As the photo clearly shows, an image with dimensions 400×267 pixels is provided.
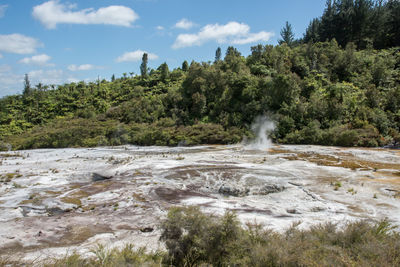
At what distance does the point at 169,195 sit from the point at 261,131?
59.8 ft

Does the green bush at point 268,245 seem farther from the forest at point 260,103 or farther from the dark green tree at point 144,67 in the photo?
the dark green tree at point 144,67

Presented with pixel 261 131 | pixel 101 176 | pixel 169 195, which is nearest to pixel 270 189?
pixel 169 195

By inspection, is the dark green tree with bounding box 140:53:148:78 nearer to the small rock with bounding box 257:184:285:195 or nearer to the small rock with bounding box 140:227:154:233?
the small rock with bounding box 257:184:285:195

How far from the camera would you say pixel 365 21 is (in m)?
49.4

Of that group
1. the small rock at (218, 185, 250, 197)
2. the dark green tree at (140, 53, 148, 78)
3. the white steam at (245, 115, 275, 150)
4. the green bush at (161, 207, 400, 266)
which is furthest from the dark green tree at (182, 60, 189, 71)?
the green bush at (161, 207, 400, 266)

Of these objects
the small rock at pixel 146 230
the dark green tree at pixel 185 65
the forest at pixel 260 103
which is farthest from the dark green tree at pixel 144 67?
the small rock at pixel 146 230

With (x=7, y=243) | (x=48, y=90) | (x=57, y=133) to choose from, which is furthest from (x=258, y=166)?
(x=48, y=90)

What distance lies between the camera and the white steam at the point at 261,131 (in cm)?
2636

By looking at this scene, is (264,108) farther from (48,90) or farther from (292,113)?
(48,90)

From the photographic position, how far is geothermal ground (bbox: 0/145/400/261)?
8.15 metres

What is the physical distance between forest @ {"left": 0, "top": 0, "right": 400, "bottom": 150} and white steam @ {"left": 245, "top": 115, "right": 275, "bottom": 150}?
72 centimetres

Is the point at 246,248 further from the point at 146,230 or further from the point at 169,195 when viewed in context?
the point at 169,195

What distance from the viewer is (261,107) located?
3006cm

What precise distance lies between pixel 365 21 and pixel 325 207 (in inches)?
2138
